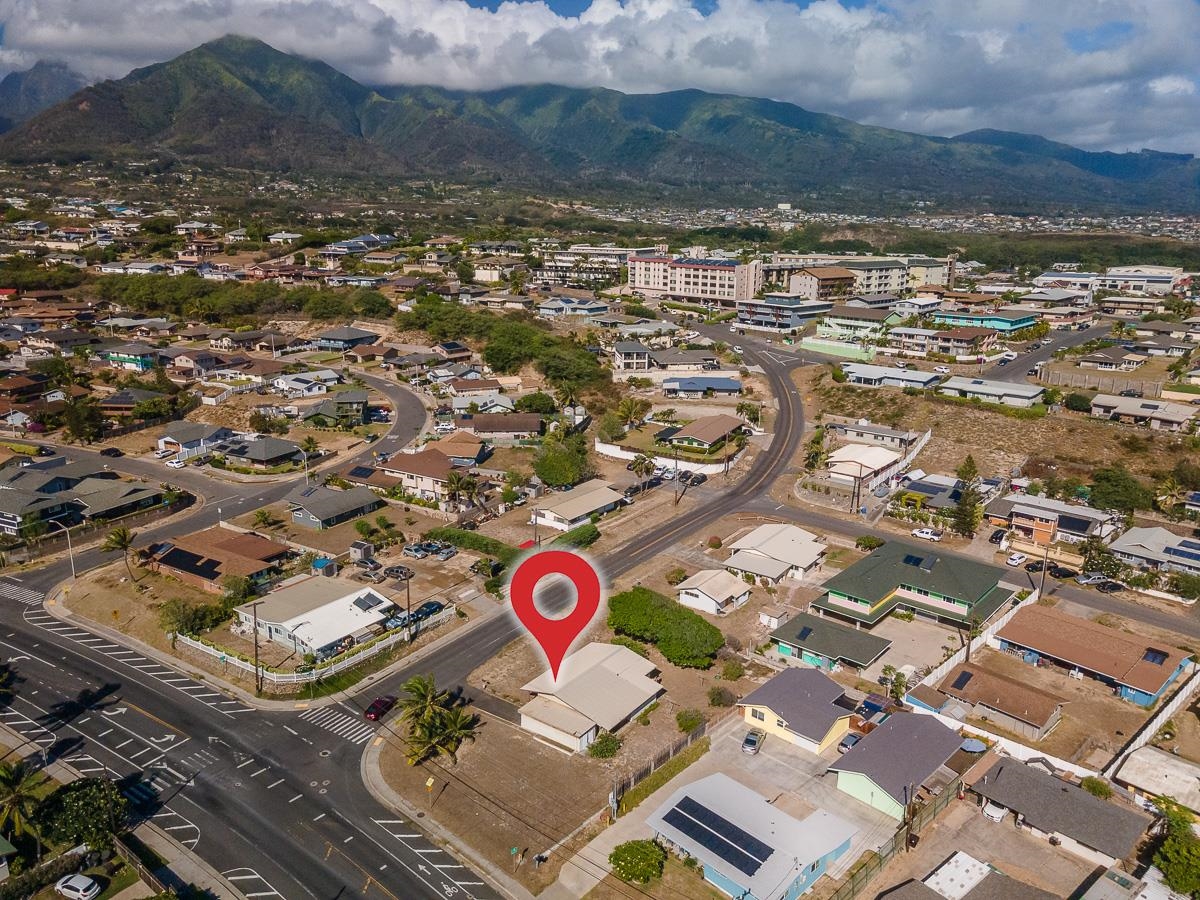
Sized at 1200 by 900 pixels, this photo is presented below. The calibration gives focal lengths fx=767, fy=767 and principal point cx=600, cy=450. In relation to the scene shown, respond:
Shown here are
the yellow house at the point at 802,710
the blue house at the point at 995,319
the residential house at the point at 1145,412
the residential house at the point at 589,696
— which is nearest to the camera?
the yellow house at the point at 802,710

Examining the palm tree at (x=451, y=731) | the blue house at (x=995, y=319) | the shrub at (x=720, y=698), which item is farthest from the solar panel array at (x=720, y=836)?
the blue house at (x=995, y=319)

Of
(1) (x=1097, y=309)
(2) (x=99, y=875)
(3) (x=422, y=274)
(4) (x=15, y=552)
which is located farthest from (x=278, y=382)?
(1) (x=1097, y=309)

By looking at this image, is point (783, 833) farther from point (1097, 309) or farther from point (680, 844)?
point (1097, 309)

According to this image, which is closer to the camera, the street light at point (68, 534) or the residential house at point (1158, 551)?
the residential house at point (1158, 551)

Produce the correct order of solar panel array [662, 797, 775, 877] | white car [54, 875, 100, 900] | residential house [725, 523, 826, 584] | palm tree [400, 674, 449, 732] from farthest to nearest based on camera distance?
1. residential house [725, 523, 826, 584]
2. palm tree [400, 674, 449, 732]
3. solar panel array [662, 797, 775, 877]
4. white car [54, 875, 100, 900]

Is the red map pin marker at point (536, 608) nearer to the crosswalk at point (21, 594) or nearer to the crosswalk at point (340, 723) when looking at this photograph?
the crosswalk at point (340, 723)

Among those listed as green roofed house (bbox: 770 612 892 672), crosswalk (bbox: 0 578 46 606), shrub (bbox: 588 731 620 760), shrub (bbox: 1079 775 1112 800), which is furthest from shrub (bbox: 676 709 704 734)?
crosswalk (bbox: 0 578 46 606)

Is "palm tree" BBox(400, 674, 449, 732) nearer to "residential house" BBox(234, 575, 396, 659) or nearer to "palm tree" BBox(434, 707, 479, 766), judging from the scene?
"palm tree" BBox(434, 707, 479, 766)
